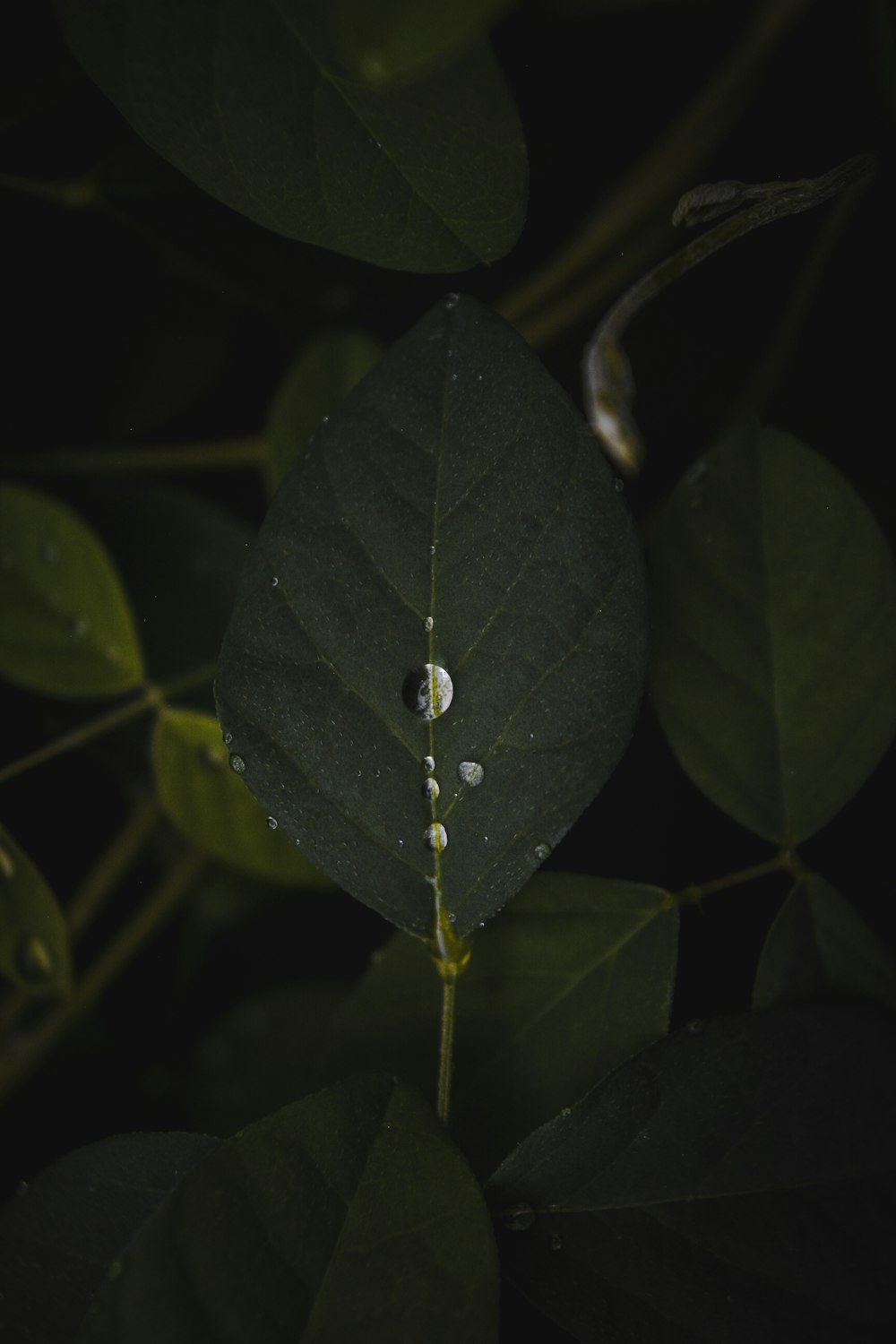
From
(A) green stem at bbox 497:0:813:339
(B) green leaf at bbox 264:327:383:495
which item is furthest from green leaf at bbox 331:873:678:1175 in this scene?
(A) green stem at bbox 497:0:813:339

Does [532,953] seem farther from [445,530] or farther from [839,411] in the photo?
[839,411]

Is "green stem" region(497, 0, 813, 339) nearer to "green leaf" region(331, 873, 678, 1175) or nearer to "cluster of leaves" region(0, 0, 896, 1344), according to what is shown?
"cluster of leaves" region(0, 0, 896, 1344)

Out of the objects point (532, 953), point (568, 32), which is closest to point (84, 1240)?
point (532, 953)

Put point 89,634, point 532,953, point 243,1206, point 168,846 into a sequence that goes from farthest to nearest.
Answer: point 168,846, point 89,634, point 532,953, point 243,1206

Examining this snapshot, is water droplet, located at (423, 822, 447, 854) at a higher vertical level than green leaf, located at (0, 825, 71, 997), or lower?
lower

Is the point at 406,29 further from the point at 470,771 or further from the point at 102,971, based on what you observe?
the point at 102,971

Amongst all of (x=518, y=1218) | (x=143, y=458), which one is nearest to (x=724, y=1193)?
(x=518, y=1218)

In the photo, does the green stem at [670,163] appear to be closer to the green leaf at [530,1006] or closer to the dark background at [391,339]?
the dark background at [391,339]
